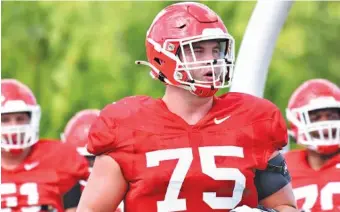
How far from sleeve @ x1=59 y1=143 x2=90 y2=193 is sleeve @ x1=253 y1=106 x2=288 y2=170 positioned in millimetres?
2721

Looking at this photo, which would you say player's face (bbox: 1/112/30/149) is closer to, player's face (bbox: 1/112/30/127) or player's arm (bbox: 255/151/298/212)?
player's face (bbox: 1/112/30/127)

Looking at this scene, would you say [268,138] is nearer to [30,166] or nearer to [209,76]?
[209,76]

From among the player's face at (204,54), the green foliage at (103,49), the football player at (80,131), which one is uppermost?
the player's face at (204,54)

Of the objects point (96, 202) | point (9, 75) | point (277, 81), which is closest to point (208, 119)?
point (96, 202)

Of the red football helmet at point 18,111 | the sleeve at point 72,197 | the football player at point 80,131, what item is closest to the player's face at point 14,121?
the red football helmet at point 18,111

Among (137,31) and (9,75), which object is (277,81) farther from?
(9,75)

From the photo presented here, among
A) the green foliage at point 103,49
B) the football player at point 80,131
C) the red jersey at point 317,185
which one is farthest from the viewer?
A: the green foliage at point 103,49

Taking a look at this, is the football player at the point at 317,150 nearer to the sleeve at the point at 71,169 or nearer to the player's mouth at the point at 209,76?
the sleeve at the point at 71,169

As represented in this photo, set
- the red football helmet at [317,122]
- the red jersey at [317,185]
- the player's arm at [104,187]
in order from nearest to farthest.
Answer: the player's arm at [104,187], the red jersey at [317,185], the red football helmet at [317,122]

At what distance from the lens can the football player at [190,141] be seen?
15.2 ft

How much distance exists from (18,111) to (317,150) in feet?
6.09

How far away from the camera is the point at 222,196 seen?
4.66 metres

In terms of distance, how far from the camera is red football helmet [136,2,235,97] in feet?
15.4

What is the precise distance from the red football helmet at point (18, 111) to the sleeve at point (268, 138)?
111 inches
